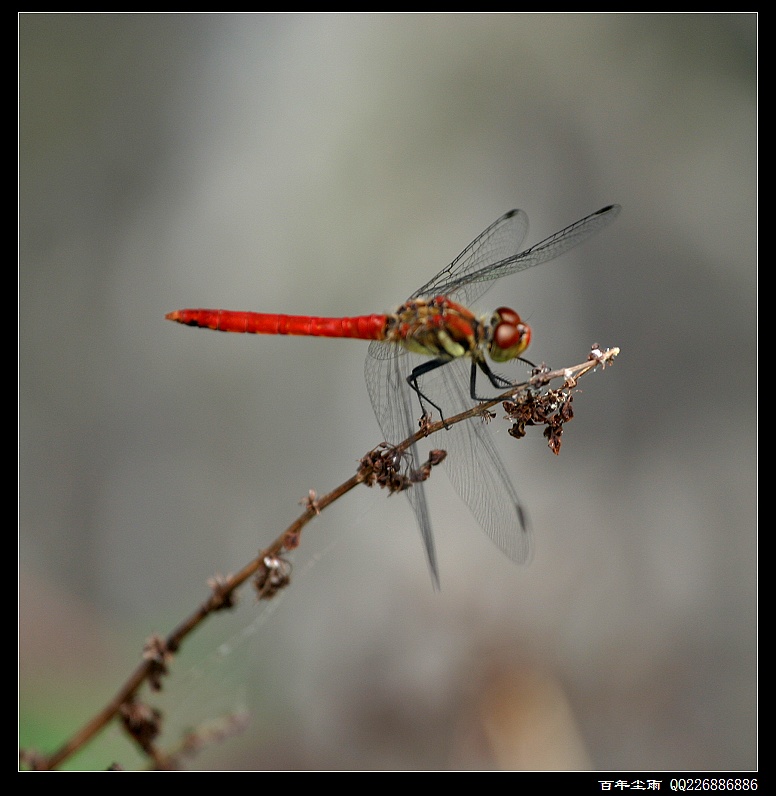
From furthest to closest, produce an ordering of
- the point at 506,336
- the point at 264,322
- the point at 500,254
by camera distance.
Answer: the point at 264,322 → the point at 500,254 → the point at 506,336

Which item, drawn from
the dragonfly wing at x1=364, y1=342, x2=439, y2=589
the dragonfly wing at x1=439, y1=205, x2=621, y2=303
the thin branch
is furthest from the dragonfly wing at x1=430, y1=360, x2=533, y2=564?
the thin branch

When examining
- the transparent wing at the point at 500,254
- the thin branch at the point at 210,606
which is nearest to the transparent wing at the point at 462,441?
the transparent wing at the point at 500,254

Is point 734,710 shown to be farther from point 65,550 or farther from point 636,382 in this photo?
point 65,550

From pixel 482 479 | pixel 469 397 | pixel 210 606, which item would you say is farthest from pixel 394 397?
pixel 210 606

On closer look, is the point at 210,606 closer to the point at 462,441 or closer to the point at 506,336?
the point at 462,441

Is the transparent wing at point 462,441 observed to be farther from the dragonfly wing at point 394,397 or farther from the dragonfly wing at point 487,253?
the dragonfly wing at point 487,253

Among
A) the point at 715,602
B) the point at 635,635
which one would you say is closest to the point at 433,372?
the point at 635,635
